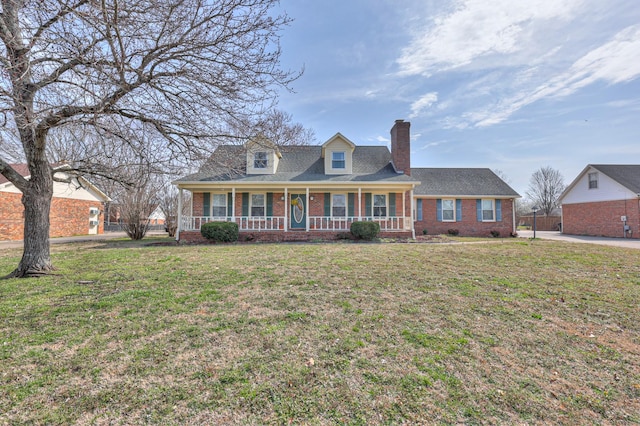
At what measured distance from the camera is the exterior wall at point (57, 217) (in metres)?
16.8

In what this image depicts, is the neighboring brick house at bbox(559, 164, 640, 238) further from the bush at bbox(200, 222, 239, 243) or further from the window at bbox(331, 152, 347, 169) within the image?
the bush at bbox(200, 222, 239, 243)

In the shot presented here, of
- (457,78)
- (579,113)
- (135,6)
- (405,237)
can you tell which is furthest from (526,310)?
(579,113)

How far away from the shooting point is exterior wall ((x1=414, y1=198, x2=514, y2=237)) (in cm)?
1892

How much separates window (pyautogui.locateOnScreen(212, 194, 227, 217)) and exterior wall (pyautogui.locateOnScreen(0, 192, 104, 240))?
481 inches

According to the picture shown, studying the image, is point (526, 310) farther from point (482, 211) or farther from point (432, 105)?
point (482, 211)

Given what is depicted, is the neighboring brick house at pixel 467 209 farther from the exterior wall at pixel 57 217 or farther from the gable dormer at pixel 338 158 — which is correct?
the exterior wall at pixel 57 217

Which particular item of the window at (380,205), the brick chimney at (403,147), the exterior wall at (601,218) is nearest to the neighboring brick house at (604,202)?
the exterior wall at (601,218)

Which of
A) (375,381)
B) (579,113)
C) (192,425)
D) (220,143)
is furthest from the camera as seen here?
(579,113)

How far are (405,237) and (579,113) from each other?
342 inches

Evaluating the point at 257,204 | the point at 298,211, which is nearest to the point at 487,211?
the point at 298,211

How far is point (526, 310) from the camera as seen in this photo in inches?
177

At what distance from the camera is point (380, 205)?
638 inches

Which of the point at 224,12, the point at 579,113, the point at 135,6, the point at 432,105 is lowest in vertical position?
the point at 135,6

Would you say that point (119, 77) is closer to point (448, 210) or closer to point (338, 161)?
point (338, 161)
